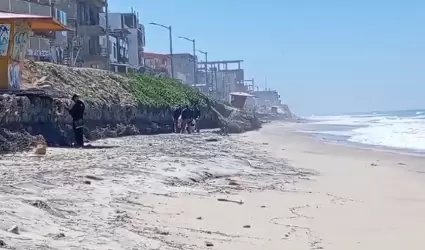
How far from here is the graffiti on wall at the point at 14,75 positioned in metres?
17.6

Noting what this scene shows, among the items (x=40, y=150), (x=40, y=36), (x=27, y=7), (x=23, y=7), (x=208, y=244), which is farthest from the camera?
(x=40, y=36)

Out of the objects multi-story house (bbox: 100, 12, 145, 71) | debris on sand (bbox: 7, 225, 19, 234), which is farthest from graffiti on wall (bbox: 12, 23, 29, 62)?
multi-story house (bbox: 100, 12, 145, 71)

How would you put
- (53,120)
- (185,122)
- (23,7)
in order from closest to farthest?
(53,120), (185,122), (23,7)

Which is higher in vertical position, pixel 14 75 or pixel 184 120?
pixel 14 75

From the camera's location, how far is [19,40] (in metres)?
17.9

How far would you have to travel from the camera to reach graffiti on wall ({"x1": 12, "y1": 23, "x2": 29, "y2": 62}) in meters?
17.6

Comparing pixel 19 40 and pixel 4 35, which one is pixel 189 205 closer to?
pixel 4 35

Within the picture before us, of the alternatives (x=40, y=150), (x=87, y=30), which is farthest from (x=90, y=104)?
(x=87, y=30)

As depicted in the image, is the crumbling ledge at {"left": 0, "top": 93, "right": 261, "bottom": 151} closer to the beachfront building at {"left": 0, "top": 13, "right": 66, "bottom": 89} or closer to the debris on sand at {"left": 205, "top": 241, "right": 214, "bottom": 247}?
the beachfront building at {"left": 0, "top": 13, "right": 66, "bottom": 89}

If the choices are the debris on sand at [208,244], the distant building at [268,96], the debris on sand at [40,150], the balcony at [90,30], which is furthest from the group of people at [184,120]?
the distant building at [268,96]

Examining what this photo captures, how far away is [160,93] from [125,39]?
35.9 meters

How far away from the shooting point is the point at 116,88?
29578 mm

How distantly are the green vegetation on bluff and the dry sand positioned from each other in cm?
1608

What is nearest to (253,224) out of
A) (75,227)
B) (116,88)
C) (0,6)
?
(75,227)
